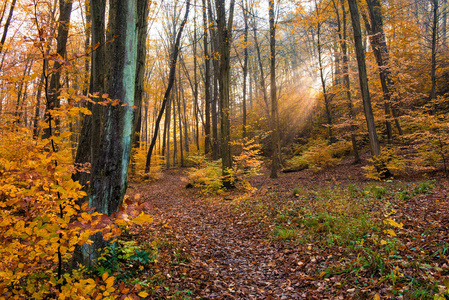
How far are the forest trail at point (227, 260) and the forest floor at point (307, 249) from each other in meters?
0.02

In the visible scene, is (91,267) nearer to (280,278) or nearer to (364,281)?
(280,278)

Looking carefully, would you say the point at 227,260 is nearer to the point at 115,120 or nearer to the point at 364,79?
the point at 115,120

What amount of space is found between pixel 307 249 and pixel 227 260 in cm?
150

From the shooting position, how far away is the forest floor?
2879 millimetres

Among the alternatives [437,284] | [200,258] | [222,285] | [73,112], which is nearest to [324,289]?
[437,284]

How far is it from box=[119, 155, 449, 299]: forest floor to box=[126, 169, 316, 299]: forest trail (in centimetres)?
2

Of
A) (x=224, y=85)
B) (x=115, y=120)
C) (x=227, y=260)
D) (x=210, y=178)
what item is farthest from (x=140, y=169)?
(x=115, y=120)

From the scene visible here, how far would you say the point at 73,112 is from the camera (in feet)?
5.92

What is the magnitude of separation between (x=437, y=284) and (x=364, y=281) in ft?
2.37

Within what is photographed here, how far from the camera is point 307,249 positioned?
4133 mm

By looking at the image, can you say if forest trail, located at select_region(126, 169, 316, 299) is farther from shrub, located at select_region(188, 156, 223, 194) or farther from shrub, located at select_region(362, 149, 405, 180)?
shrub, located at select_region(362, 149, 405, 180)

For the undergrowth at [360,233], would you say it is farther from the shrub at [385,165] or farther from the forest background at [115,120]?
the forest background at [115,120]

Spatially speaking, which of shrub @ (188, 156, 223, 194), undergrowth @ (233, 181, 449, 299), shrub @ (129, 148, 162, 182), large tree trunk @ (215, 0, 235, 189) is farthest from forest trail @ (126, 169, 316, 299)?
→ shrub @ (129, 148, 162, 182)

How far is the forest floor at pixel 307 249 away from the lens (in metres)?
2.88
